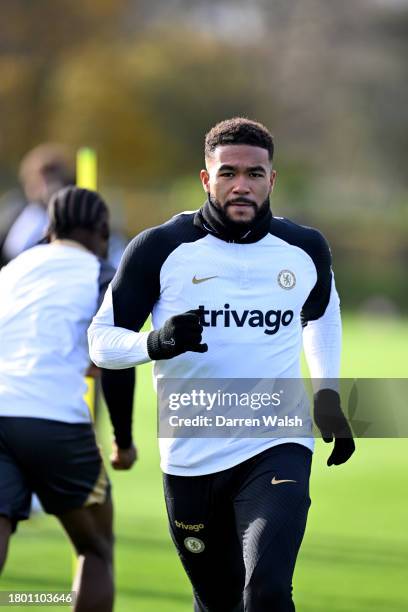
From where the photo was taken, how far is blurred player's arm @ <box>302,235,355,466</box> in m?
5.34

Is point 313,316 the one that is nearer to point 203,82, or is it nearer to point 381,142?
point 203,82

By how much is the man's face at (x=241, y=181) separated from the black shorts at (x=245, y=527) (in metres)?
0.90

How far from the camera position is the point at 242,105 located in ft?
163

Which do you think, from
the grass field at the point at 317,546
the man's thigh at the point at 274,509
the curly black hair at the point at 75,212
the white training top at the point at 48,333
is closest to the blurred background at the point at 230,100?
the grass field at the point at 317,546

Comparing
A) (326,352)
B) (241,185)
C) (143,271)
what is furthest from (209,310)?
(326,352)

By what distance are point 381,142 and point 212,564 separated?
5121 cm

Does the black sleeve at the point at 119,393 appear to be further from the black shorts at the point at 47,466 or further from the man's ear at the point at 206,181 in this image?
the man's ear at the point at 206,181

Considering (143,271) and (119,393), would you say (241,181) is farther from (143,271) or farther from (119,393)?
(119,393)

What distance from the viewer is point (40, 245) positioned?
613 centimetres

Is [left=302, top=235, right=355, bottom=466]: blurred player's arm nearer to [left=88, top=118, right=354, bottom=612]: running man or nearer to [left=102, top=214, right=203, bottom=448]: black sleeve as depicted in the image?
[left=88, top=118, right=354, bottom=612]: running man

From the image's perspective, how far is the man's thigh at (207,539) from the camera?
5082 millimetres

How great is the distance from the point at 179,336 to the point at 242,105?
45.7 m

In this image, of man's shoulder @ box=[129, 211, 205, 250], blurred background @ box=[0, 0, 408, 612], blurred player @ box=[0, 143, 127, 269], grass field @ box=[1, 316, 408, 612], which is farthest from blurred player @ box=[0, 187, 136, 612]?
blurred background @ box=[0, 0, 408, 612]

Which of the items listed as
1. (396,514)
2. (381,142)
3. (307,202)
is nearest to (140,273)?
(396,514)
